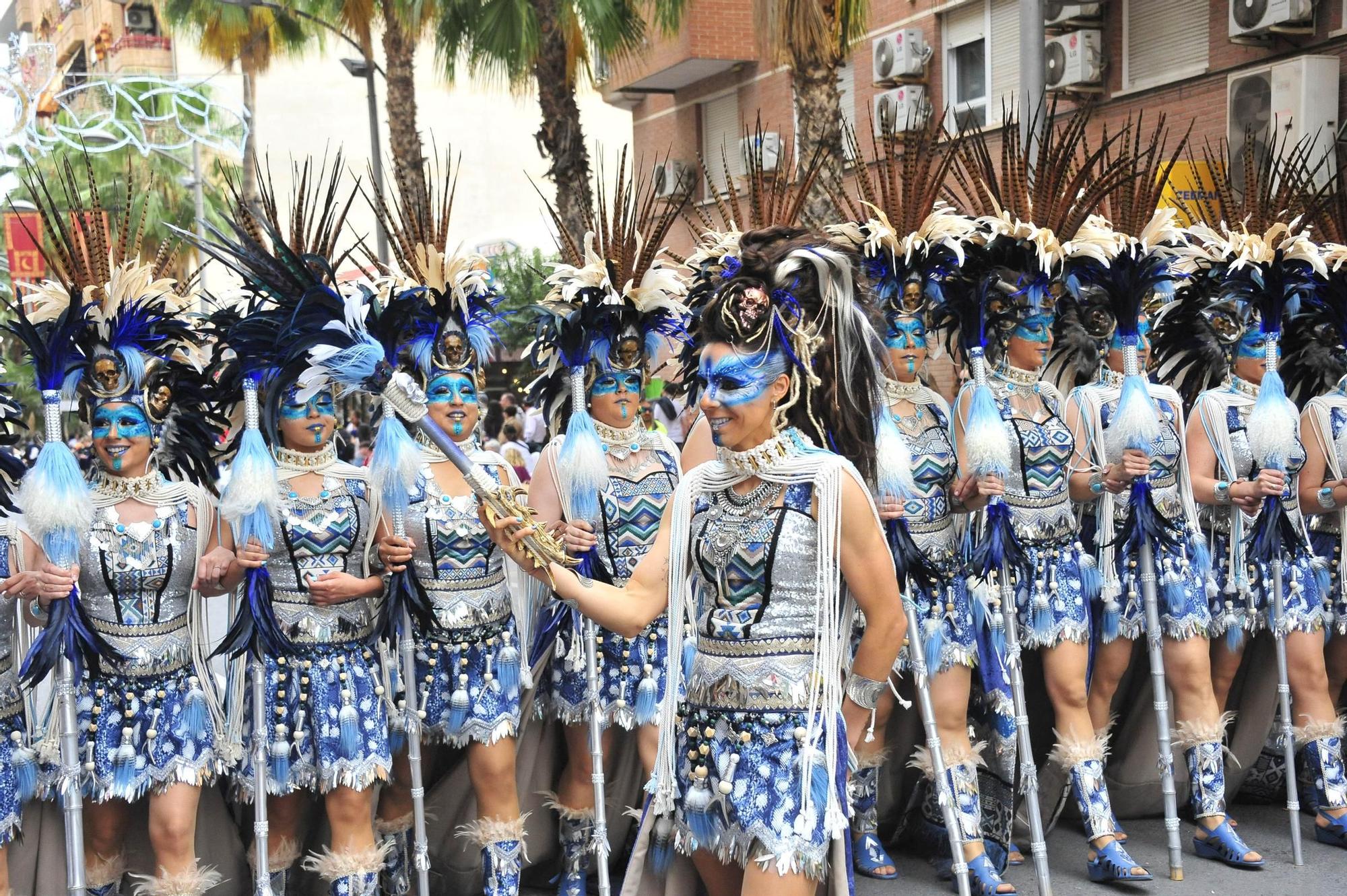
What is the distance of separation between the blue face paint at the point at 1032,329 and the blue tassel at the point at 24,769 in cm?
406

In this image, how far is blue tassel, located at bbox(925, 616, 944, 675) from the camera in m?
5.50

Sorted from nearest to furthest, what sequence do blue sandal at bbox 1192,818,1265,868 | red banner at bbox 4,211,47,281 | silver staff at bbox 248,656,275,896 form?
silver staff at bbox 248,656,275,896 → blue sandal at bbox 1192,818,1265,868 → red banner at bbox 4,211,47,281

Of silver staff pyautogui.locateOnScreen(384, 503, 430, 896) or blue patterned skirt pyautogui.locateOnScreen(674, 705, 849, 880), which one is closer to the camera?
blue patterned skirt pyautogui.locateOnScreen(674, 705, 849, 880)

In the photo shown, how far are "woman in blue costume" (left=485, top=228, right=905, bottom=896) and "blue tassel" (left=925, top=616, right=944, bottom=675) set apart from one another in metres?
1.88

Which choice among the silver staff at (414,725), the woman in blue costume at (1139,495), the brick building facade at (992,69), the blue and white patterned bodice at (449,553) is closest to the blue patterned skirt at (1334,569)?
the woman in blue costume at (1139,495)

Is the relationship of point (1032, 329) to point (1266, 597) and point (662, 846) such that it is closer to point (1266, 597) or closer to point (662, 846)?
point (1266, 597)

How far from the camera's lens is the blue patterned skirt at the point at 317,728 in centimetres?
488

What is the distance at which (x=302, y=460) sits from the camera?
16.5ft

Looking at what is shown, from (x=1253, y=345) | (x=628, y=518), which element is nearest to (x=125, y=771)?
(x=628, y=518)

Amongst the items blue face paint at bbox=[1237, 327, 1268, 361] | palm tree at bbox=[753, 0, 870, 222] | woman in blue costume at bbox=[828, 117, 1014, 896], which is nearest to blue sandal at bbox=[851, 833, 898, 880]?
woman in blue costume at bbox=[828, 117, 1014, 896]

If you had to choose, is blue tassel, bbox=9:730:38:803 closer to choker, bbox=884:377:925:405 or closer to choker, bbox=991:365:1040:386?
choker, bbox=884:377:925:405

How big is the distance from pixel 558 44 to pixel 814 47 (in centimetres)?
283

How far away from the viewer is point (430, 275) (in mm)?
5270

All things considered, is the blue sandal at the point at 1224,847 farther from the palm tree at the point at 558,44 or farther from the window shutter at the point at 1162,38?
the window shutter at the point at 1162,38
